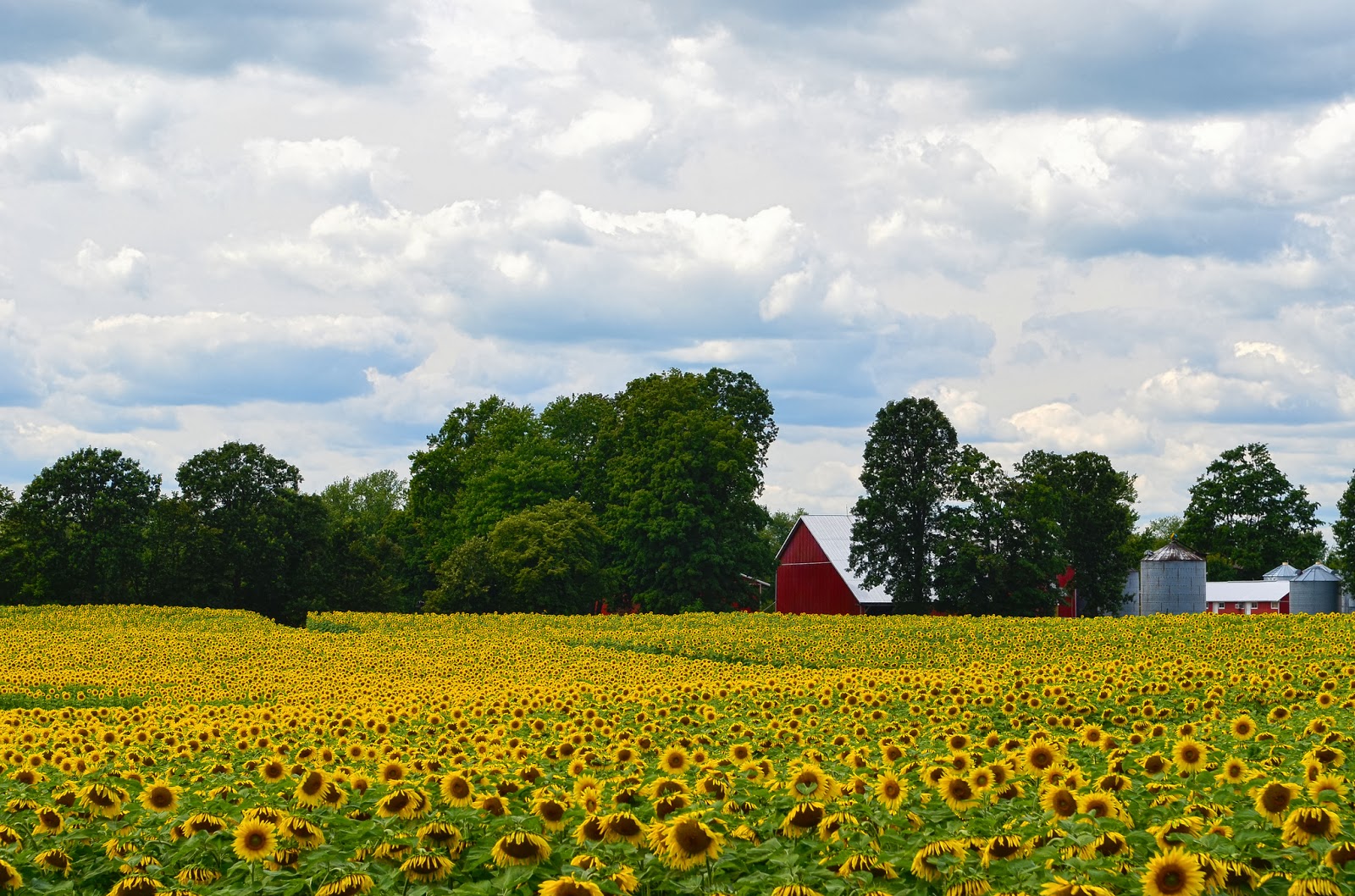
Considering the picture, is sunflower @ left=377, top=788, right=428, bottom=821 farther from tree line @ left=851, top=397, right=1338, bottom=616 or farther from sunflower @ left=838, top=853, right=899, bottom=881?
tree line @ left=851, top=397, right=1338, bottom=616

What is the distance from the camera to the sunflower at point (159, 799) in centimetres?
720

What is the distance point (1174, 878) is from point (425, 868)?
118 inches

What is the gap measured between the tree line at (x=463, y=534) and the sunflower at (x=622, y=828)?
48550 millimetres

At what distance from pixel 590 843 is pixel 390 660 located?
22.4 m

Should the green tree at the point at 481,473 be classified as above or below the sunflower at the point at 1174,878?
above

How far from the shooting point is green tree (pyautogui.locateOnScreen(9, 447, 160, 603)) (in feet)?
171

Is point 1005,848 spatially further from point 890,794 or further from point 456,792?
point 456,792

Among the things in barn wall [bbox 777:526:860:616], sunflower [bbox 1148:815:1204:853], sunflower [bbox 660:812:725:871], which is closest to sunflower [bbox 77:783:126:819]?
sunflower [bbox 660:812:725:871]

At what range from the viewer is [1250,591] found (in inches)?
2931

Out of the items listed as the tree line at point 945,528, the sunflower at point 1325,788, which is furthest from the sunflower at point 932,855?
the tree line at point 945,528

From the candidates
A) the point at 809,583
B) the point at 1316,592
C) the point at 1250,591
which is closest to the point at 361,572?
the point at 809,583

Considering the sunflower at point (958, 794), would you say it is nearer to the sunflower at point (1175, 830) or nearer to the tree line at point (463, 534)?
the sunflower at point (1175, 830)

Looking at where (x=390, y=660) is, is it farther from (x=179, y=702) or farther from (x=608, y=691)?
(x=608, y=691)

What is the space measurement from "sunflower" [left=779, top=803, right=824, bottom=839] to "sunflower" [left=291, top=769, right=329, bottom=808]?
100 inches
